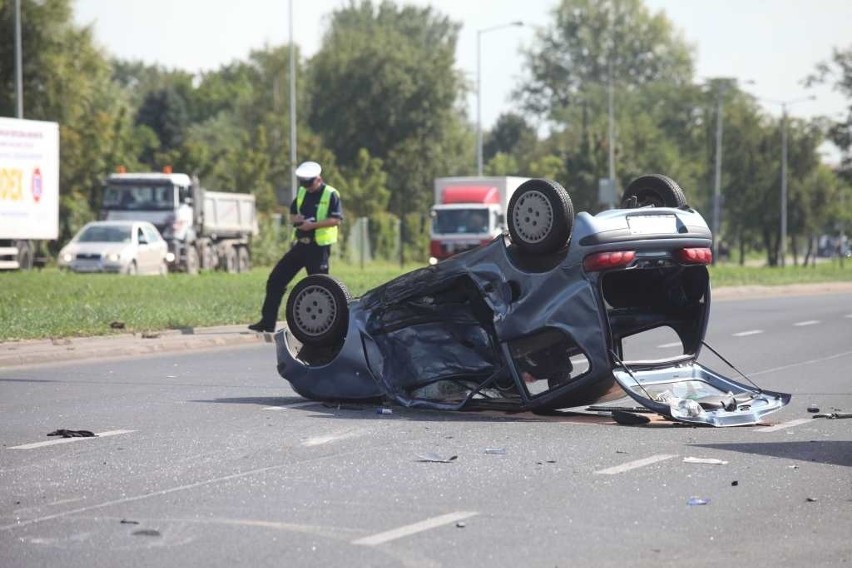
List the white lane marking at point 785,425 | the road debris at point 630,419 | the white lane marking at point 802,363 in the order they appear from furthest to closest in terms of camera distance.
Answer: the white lane marking at point 802,363 < the road debris at point 630,419 < the white lane marking at point 785,425

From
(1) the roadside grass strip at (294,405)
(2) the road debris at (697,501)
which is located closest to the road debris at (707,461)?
(2) the road debris at (697,501)

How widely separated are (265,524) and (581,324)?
3.98 meters

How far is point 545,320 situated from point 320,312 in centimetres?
184

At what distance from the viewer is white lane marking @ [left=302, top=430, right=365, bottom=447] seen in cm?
1022

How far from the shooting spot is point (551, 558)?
22.0 ft

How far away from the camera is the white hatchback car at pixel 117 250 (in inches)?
1666

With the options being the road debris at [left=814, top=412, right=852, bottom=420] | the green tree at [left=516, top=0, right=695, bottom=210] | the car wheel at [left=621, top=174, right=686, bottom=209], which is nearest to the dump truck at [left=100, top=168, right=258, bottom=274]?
the car wheel at [left=621, top=174, right=686, bottom=209]

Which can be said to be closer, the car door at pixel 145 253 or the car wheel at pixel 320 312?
the car wheel at pixel 320 312

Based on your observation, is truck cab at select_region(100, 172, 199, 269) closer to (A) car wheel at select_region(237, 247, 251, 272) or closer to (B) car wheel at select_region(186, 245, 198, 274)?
(B) car wheel at select_region(186, 245, 198, 274)

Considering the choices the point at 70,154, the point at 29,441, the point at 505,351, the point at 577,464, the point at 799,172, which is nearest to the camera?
the point at 577,464

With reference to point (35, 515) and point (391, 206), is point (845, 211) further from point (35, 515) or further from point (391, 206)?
point (35, 515)

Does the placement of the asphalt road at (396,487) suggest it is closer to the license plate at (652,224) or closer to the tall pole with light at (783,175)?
the license plate at (652,224)

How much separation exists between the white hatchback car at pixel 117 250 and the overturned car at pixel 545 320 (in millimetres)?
30728

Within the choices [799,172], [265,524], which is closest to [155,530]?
[265,524]
